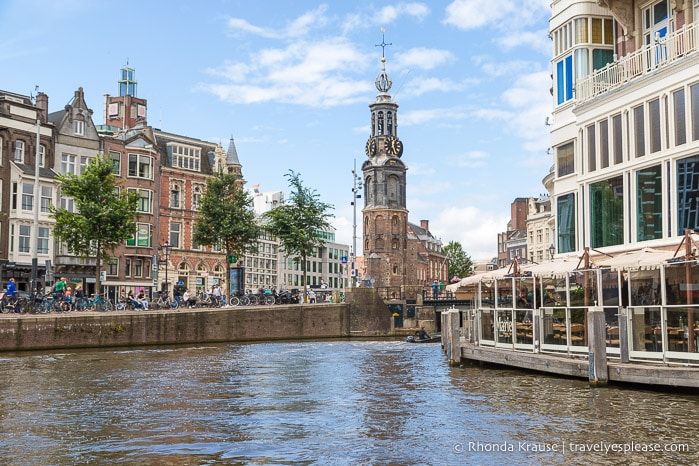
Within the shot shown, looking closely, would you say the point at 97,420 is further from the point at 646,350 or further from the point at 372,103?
the point at 372,103

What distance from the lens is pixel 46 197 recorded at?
57.3 meters

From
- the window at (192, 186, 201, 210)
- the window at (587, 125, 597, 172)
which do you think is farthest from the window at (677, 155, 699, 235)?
the window at (192, 186, 201, 210)

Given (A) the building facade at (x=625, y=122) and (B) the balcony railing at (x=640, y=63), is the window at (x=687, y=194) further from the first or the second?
(B) the balcony railing at (x=640, y=63)

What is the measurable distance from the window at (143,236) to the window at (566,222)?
46060mm

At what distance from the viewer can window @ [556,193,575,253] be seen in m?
30.4

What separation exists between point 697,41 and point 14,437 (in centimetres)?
2085

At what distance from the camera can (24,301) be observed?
40750 mm

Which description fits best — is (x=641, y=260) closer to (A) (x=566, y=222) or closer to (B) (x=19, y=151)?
(A) (x=566, y=222)

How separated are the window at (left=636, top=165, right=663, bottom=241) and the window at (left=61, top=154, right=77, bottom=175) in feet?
155

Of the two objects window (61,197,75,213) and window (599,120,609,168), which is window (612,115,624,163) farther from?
window (61,197,75,213)

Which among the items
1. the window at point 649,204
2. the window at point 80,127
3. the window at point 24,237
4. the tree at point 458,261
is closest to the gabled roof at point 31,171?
the window at point 24,237

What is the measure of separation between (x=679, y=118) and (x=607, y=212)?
4695 mm

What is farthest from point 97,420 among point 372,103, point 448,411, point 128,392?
point 372,103

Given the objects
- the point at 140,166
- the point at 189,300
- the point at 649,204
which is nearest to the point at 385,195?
the point at 140,166
